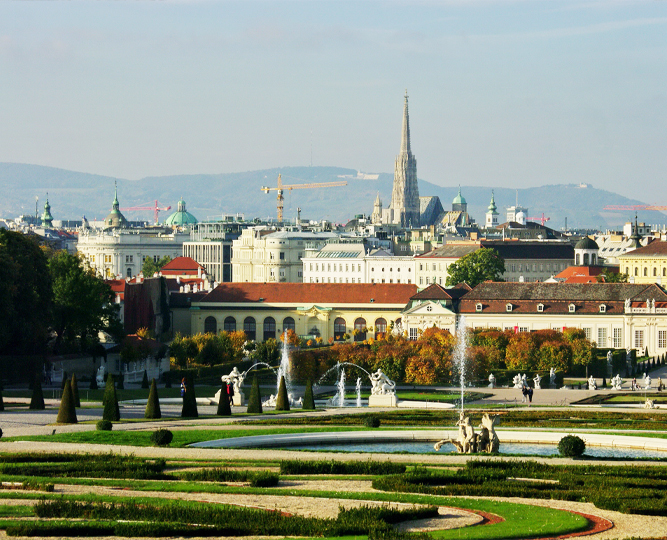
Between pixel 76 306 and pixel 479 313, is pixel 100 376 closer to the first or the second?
pixel 76 306

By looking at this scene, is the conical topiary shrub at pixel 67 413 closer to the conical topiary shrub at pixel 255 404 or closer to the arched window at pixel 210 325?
the conical topiary shrub at pixel 255 404

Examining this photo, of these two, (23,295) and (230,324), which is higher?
(23,295)

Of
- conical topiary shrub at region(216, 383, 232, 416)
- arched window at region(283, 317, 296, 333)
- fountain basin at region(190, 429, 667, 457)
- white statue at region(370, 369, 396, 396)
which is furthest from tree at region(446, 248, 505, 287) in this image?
fountain basin at region(190, 429, 667, 457)

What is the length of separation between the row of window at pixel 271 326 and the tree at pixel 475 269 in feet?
75.9

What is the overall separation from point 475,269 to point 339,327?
97.1ft

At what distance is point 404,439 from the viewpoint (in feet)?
162

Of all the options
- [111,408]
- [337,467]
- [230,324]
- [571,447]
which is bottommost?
[337,467]

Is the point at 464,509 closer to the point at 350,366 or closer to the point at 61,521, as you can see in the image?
the point at 61,521

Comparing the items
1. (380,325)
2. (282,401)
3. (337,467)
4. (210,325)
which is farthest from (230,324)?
(337,467)

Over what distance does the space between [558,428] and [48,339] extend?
4656cm

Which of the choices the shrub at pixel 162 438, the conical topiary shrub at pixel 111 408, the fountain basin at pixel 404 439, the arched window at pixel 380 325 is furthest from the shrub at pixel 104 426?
the arched window at pixel 380 325

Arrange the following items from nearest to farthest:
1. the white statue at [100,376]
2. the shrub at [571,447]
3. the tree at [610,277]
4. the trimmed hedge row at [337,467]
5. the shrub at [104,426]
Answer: the trimmed hedge row at [337,467] → the shrub at [571,447] → the shrub at [104,426] → the white statue at [100,376] → the tree at [610,277]

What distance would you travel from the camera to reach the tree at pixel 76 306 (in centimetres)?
9616

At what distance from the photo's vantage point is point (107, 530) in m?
27.5
